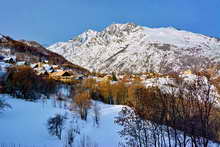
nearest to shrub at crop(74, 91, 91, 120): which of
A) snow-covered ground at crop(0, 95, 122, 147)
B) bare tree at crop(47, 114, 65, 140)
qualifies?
snow-covered ground at crop(0, 95, 122, 147)

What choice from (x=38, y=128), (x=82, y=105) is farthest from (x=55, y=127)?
(x=82, y=105)

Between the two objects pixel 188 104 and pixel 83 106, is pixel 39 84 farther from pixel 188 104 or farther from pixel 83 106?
pixel 188 104

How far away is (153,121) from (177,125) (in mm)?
1779

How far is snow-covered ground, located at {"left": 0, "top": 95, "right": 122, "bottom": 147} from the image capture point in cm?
1818

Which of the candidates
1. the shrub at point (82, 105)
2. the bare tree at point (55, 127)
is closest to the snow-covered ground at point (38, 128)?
the bare tree at point (55, 127)

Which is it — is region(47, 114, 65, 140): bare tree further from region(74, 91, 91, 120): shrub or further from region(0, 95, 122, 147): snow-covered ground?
region(74, 91, 91, 120): shrub

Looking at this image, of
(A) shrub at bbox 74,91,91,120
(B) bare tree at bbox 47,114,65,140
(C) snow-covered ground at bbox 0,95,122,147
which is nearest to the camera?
(C) snow-covered ground at bbox 0,95,122,147

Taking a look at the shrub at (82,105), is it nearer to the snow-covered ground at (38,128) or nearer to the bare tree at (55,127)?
the snow-covered ground at (38,128)

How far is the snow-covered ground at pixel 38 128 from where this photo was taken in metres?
18.2

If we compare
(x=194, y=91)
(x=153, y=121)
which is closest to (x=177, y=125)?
(x=153, y=121)

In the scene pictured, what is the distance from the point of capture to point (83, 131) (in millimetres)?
24797

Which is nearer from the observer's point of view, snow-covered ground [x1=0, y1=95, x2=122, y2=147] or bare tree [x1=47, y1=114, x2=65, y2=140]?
snow-covered ground [x1=0, y1=95, x2=122, y2=147]

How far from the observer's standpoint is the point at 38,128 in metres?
21.1

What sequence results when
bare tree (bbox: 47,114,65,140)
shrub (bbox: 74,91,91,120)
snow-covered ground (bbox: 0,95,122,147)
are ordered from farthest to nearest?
shrub (bbox: 74,91,91,120) < bare tree (bbox: 47,114,65,140) < snow-covered ground (bbox: 0,95,122,147)
